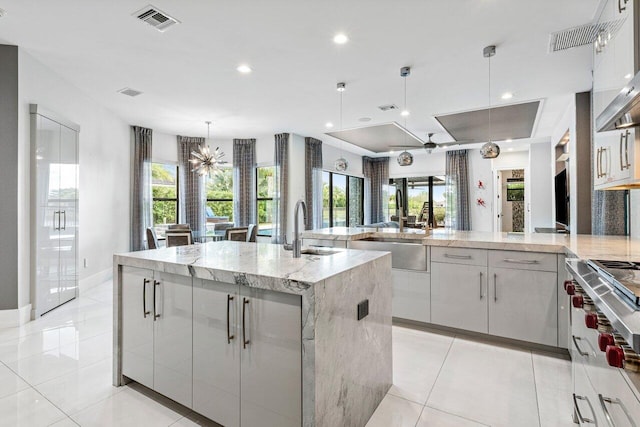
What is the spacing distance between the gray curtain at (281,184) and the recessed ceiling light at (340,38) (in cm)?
407

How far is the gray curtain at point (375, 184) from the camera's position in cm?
1033

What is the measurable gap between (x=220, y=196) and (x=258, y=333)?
674 cm

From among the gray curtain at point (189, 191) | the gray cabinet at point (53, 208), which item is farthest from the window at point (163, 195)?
the gray cabinet at point (53, 208)

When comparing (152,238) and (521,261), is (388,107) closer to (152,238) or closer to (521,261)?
(521,261)

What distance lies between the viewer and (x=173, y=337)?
73.9 inches

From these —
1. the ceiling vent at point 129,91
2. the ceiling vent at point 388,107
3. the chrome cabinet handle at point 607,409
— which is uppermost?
the ceiling vent at point 388,107

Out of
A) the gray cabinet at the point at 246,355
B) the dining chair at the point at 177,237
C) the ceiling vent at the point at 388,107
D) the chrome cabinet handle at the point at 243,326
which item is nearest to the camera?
the gray cabinet at the point at 246,355

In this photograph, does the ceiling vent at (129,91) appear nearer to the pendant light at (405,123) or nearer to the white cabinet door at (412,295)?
the pendant light at (405,123)

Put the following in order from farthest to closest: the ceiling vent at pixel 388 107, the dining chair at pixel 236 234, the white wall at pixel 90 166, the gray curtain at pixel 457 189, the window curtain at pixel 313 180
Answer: the gray curtain at pixel 457 189 < the window curtain at pixel 313 180 < the dining chair at pixel 236 234 < the ceiling vent at pixel 388 107 < the white wall at pixel 90 166

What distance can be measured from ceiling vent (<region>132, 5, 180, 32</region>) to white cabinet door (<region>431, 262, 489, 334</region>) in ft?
10.8

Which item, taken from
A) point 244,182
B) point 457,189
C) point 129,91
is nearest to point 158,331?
point 129,91

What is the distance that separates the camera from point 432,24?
9.63ft

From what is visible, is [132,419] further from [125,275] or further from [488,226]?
[488,226]

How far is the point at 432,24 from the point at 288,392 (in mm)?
3149
